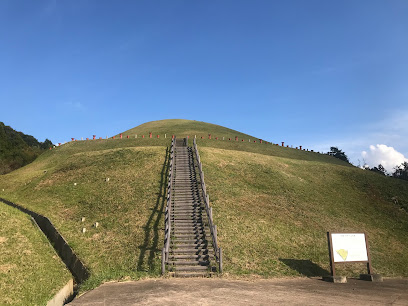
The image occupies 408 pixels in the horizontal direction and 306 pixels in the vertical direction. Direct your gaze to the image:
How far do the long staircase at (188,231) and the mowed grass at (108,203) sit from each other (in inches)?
39.5

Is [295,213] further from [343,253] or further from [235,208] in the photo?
[343,253]

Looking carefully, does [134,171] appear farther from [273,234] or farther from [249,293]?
[249,293]

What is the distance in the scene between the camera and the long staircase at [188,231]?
47.9 ft

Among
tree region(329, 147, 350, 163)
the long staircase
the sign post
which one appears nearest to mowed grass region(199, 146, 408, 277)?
the long staircase

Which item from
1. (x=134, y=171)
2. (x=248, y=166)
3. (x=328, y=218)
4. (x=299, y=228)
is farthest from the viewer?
(x=248, y=166)

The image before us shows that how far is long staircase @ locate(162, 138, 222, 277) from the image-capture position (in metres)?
14.6

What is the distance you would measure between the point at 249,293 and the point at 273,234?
9016 millimetres

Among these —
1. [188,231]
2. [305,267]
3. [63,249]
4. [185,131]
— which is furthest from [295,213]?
[185,131]

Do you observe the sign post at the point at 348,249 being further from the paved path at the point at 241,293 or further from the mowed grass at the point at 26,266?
the mowed grass at the point at 26,266

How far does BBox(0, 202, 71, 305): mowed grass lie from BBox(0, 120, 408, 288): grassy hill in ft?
5.27

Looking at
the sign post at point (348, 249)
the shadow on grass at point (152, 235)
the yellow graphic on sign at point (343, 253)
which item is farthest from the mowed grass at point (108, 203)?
the yellow graphic on sign at point (343, 253)

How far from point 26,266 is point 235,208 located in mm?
14610

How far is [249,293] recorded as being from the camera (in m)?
11.0

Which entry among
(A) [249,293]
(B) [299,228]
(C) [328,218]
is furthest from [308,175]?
(A) [249,293]
